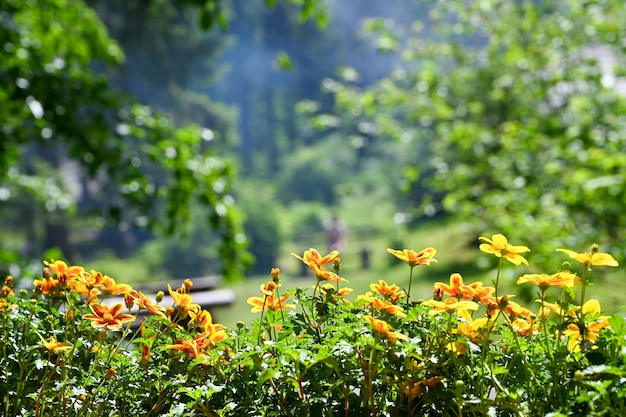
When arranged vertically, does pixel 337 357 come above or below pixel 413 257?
below

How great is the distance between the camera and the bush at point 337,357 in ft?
2.31

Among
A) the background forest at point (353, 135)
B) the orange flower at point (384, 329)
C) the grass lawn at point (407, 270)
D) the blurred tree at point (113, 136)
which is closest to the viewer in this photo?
the orange flower at point (384, 329)

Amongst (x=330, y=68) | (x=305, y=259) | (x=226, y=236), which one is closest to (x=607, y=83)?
(x=226, y=236)

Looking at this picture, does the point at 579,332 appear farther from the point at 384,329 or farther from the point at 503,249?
the point at 384,329

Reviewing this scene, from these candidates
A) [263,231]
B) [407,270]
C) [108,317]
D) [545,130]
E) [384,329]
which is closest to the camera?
[384,329]

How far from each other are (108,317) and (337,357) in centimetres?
28

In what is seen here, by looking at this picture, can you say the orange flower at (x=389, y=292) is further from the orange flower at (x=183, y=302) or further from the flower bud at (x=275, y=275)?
the orange flower at (x=183, y=302)

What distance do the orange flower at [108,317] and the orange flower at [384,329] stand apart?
0.30m

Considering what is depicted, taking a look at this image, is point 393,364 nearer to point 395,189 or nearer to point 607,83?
point 607,83

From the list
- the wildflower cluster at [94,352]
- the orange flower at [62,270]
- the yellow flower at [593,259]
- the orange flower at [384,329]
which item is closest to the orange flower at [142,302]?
the wildflower cluster at [94,352]

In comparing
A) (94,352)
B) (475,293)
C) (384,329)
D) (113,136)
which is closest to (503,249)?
(475,293)

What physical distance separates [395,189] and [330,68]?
1541 centimetres

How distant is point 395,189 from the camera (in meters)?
23.3

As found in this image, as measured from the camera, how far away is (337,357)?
0.75m
